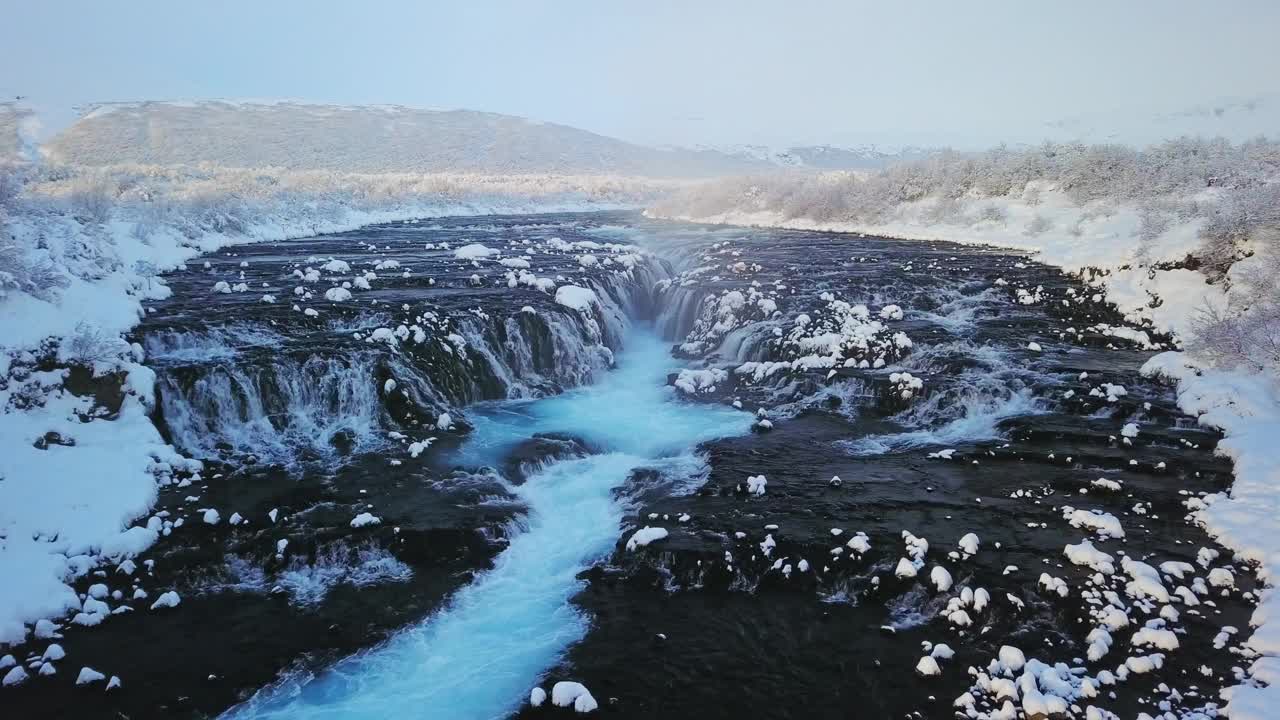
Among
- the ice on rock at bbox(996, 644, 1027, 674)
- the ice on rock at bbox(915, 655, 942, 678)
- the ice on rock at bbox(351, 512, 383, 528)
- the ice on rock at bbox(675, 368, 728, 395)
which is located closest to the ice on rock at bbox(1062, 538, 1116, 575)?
the ice on rock at bbox(996, 644, 1027, 674)

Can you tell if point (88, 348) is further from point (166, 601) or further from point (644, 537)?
point (644, 537)

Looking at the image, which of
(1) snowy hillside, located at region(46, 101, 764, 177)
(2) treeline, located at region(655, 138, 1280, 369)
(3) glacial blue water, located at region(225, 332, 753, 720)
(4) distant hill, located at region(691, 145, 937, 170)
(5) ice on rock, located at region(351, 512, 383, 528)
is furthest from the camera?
(4) distant hill, located at region(691, 145, 937, 170)

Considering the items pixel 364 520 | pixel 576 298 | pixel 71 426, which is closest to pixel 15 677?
pixel 364 520

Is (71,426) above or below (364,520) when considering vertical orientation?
above

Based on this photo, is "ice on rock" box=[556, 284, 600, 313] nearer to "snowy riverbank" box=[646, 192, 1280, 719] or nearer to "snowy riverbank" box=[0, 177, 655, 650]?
"snowy riverbank" box=[0, 177, 655, 650]

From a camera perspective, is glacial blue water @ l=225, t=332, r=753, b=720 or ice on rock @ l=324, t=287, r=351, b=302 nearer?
glacial blue water @ l=225, t=332, r=753, b=720

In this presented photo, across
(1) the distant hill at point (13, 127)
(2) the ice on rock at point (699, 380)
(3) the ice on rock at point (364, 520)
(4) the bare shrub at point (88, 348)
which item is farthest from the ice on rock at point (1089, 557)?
(1) the distant hill at point (13, 127)

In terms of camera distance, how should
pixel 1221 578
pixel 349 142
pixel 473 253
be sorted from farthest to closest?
pixel 349 142 < pixel 473 253 < pixel 1221 578
